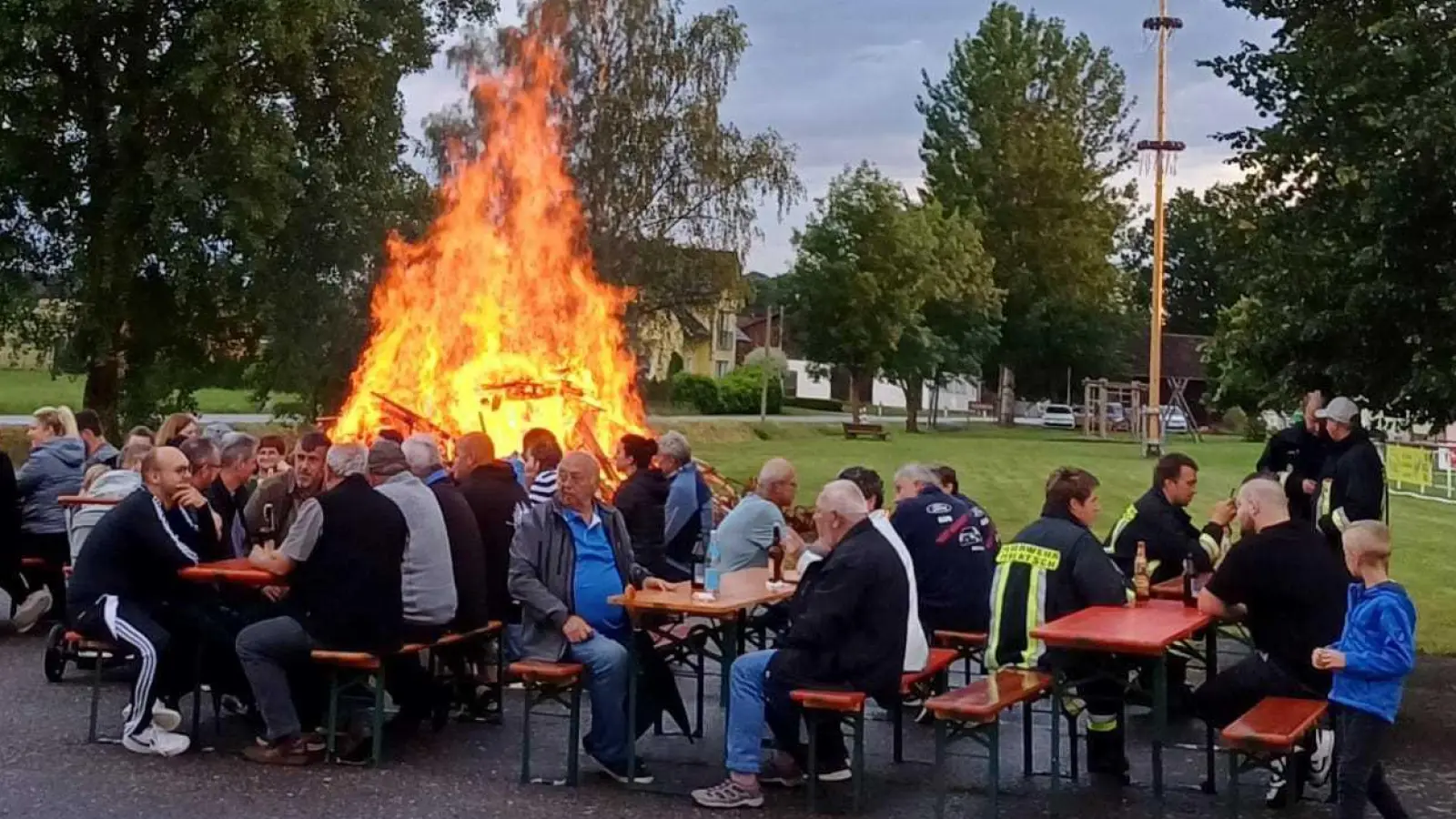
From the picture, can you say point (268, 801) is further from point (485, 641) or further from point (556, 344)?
point (556, 344)

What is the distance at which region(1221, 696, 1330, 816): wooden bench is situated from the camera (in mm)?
6156

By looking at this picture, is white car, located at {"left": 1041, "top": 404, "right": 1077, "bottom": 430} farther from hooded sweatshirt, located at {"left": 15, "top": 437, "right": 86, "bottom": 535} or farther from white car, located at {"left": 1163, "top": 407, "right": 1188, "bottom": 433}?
hooded sweatshirt, located at {"left": 15, "top": 437, "right": 86, "bottom": 535}

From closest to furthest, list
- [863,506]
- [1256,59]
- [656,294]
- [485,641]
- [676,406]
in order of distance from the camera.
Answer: [863,506]
[485,641]
[1256,59]
[656,294]
[676,406]

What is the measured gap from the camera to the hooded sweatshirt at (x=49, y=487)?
11.0m

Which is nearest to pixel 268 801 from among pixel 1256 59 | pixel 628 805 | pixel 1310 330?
pixel 628 805

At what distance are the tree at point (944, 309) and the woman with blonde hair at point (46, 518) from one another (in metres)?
44.6

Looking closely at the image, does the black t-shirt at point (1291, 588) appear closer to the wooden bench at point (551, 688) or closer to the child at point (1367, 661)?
the child at point (1367, 661)

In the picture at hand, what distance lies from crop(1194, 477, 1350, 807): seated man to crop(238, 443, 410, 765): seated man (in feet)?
13.1

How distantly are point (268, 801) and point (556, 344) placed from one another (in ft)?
43.6

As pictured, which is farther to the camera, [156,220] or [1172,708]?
[156,220]

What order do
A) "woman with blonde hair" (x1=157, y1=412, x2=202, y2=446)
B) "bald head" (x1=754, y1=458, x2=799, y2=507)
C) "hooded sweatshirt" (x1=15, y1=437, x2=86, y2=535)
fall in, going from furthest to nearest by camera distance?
"hooded sweatshirt" (x1=15, y1=437, x2=86, y2=535), "woman with blonde hair" (x1=157, y1=412, x2=202, y2=446), "bald head" (x1=754, y1=458, x2=799, y2=507)

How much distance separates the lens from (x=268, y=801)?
6.87m

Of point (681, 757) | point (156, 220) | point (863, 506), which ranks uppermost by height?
point (156, 220)

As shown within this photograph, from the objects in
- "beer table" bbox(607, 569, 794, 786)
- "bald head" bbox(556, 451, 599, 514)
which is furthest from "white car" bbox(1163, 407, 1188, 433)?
"bald head" bbox(556, 451, 599, 514)
